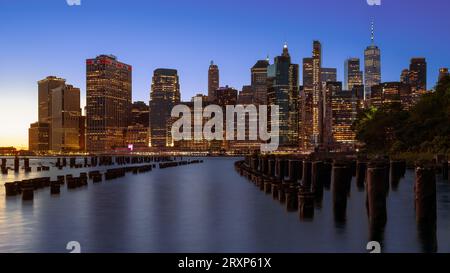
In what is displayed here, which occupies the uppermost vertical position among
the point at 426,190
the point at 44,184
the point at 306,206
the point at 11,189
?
the point at 426,190

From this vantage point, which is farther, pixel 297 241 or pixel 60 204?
pixel 60 204

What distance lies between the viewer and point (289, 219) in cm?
2667

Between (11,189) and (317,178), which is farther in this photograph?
(11,189)

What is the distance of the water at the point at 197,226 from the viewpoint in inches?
832

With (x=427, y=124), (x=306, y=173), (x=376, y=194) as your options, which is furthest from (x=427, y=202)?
(x=427, y=124)

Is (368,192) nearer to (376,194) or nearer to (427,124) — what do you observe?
(376,194)

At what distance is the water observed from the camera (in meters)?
21.1

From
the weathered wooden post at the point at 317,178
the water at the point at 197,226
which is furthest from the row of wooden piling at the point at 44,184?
the weathered wooden post at the point at 317,178

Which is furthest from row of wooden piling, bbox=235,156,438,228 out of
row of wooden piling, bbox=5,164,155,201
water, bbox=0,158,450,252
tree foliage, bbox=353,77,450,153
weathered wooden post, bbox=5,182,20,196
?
tree foliage, bbox=353,77,450,153

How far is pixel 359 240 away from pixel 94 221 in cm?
1398

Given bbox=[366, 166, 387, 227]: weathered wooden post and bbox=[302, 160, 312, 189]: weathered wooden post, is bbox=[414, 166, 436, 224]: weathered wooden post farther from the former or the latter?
bbox=[302, 160, 312, 189]: weathered wooden post

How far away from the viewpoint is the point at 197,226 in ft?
87.5
